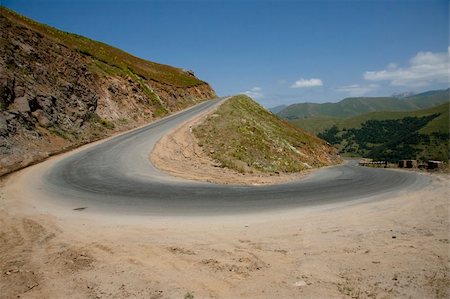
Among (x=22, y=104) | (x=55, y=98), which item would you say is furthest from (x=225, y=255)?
(x=55, y=98)

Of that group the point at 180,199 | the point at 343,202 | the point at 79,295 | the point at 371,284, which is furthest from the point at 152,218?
the point at 343,202

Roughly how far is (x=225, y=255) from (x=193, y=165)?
13.4 m

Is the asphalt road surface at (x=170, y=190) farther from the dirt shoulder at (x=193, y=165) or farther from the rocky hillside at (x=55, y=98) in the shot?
the rocky hillside at (x=55, y=98)

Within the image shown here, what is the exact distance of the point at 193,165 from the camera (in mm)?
21516

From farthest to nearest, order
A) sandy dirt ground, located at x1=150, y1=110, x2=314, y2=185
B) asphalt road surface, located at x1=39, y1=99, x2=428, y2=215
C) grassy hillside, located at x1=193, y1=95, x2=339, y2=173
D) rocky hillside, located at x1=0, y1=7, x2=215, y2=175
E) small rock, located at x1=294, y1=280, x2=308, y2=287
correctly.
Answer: rocky hillside, located at x1=0, y1=7, x2=215, y2=175, grassy hillside, located at x1=193, y1=95, x2=339, y2=173, sandy dirt ground, located at x1=150, y1=110, x2=314, y2=185, asphalt road surface, located at x1=39, y1=99, x2=428, y2=215, small rock, located at x1=294, y1=280, x2=308, y2=287

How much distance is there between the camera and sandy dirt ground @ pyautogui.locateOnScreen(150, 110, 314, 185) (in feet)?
59.3

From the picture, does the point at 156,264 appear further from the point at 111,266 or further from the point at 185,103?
the point at 185,103

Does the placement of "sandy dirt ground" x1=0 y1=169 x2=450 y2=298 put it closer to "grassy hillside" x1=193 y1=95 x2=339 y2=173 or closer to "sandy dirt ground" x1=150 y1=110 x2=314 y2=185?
"sandy dirt ground" x1=150 y1=110 x2=314 y2=185

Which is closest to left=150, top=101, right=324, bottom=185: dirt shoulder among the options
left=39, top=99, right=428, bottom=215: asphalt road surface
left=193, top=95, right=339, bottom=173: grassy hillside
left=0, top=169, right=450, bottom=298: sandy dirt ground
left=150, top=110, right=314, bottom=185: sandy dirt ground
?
left=150, top=110, right=314, bottom=185: sandy dirt ground

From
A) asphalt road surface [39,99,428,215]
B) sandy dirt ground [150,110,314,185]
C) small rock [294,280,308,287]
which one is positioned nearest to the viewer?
small rock [294,280,308,287]

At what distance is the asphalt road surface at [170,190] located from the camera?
12.7 m

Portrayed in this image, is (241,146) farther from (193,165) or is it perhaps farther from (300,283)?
(300,283)

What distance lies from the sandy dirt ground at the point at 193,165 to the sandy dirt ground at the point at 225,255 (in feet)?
20.7

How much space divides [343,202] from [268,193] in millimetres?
3195
